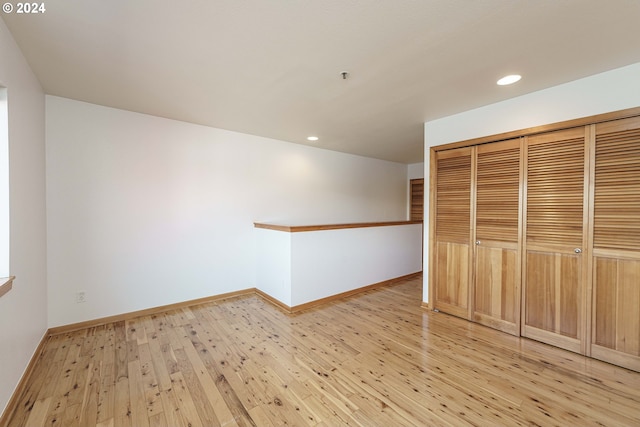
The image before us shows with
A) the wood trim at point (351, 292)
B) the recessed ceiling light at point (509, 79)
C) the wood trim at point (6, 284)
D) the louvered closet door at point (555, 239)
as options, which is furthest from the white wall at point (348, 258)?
the recessed ceiling light at point (509, 79)

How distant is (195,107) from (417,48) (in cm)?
237

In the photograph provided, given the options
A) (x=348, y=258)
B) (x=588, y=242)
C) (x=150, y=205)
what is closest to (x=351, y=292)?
(x=348, y=258)

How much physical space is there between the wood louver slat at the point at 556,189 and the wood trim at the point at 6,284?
4113mm

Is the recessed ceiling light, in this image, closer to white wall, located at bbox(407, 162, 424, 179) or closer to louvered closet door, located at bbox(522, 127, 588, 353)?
louvered closet door, located at bbox(522, 127, 588, 353)

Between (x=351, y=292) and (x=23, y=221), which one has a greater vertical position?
(x=23, y=221)

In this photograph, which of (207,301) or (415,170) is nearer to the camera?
(207,301)

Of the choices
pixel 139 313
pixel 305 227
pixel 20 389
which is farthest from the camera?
pixel 305 227

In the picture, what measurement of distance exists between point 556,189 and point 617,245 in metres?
0.62

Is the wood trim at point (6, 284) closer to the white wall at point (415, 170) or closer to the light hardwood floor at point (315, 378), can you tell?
the light hardwood floor at point (315, 378)

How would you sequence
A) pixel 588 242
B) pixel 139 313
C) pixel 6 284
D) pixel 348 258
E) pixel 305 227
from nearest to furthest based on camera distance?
pixel 6 284, pixel 588 242, pixel 139 313, pixel 305 227, pixel 348 258

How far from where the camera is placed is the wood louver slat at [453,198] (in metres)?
3.00

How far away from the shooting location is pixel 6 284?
5.05 ft

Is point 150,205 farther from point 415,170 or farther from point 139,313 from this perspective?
point 415,170

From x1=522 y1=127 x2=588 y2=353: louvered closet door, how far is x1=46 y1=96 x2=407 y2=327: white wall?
3.26m
